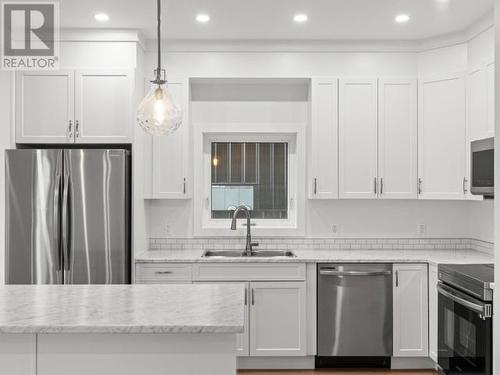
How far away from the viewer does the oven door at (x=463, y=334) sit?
273 cm

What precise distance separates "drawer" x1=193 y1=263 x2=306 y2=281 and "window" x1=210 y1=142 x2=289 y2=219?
80 centimetres

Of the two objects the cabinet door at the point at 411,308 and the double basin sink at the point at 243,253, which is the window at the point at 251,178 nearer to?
the double basin sink at the point at 243,253

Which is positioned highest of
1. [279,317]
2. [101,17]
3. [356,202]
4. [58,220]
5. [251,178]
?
[101,17]

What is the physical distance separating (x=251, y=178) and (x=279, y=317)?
134cm

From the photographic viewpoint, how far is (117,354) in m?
1.88

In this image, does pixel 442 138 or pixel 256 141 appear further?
pixel 256 141

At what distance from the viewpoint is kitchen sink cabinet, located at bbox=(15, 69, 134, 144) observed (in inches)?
143

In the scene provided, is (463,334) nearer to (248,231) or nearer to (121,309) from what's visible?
(248,231)

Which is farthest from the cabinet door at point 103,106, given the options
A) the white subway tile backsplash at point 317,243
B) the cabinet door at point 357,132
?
the cabinet door at point 357,132

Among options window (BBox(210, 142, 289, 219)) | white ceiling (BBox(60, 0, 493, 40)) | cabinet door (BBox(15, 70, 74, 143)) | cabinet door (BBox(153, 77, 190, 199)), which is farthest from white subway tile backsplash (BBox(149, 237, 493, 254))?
white ceiling (BBox(60, 0, 493, 40))

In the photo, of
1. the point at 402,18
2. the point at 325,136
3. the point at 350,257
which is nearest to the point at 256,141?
the point at 325,136

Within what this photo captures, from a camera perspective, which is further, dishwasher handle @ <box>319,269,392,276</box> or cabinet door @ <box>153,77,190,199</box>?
cabinet door @ <box>153,77,190,199</box>

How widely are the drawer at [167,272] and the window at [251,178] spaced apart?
0.82m

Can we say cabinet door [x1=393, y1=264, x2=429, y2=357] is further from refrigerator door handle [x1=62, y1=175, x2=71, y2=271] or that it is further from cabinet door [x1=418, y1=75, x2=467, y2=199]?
refrigerator door handle [x1=62, y1=175, x2=71, y2=271]
